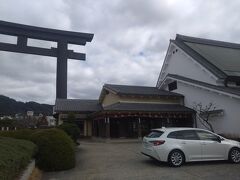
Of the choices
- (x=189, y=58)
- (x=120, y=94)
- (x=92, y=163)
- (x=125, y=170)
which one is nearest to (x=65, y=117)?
(x=120, y=94)

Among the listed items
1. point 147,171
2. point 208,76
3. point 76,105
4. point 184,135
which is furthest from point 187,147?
point 76,105

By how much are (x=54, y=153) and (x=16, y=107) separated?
79.3 m

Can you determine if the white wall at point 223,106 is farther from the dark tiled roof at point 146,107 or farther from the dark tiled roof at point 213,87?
the dark tiled roof at point 146,107

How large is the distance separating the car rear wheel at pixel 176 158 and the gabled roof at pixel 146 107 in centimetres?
1353

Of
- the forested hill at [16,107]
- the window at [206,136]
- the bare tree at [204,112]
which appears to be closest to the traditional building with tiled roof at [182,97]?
the bare tree at [204,112]

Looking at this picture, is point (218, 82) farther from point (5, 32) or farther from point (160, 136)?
point (5, 32)

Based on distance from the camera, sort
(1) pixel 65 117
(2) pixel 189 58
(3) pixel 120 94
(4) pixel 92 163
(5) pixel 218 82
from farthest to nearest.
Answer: (1) pixel 65 117 < (2) pixel 189 58 < (3) pixel 120 94 < (5) pixel 218 82 < (4) pixel 92 163

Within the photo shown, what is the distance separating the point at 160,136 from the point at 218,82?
15.1 meters

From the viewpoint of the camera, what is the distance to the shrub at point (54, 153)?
10.4m

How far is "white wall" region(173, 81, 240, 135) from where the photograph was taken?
67.0 feet

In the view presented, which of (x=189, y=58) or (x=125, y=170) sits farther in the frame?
(x=189, y=58)

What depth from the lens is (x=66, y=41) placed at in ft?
107

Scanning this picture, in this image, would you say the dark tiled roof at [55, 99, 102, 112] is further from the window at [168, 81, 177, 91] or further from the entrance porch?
the window at [168, 81, 177, 91]

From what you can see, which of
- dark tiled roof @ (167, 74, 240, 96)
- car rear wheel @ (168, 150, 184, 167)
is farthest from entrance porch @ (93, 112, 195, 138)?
car rear wheel @ (168, 150, 184, 167)
